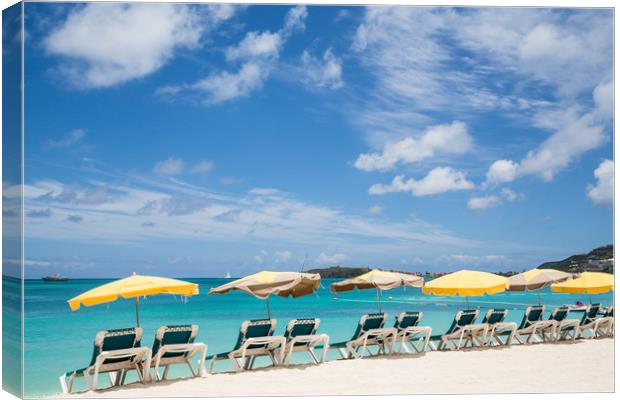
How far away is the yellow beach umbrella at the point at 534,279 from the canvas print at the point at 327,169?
0.04 m

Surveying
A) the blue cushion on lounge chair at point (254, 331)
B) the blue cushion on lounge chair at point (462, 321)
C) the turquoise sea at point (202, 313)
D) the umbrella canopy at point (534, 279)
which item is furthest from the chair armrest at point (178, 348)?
the umbrella canopy at point (534, 279)

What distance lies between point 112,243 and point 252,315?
1020 cm

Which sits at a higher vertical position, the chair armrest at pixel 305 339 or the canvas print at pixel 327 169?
the canvas print at pixel 327 169

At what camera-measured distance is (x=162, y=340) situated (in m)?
8.62

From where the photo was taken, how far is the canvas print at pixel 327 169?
894cm

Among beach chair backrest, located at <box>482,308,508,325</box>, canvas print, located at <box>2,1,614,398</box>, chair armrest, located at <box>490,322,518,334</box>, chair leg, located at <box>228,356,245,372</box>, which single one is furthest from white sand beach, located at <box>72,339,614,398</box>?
beach chair backrest, located at <box>482,308,508,325</box>

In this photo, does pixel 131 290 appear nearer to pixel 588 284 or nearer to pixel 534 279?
pixel 534 279

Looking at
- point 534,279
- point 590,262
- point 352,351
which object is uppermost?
point 590,262

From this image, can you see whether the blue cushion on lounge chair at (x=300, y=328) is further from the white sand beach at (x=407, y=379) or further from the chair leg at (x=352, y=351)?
the chair leg at (x=352, y=351)

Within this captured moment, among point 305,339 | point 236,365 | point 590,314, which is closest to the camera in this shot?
point 236,365

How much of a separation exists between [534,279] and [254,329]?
5932mm

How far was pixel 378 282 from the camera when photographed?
11.3 metres

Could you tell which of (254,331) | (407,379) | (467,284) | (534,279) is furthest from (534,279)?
(254,331)

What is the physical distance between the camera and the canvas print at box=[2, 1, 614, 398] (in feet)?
29.3
